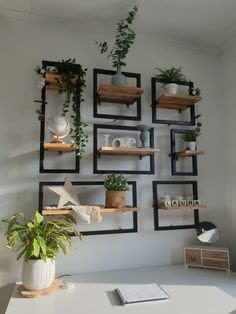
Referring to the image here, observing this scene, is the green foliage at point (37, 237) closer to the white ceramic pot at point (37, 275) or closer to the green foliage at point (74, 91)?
the white ceramic pot at point (37, 275)

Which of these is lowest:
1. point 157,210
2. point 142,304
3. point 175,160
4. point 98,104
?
point 142,304

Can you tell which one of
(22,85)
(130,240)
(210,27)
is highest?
(210,27)

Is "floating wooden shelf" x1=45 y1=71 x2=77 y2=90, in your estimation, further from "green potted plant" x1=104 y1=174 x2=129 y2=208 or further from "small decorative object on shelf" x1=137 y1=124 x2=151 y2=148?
"green potted plant" x1=104 y1=174 x2=129 y2=208

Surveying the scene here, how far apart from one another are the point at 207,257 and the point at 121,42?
1.67 meters

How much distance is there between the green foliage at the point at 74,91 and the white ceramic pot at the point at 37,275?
715mm

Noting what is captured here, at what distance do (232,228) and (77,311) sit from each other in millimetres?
1378

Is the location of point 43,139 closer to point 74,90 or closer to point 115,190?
point 74,90

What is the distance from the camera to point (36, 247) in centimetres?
135

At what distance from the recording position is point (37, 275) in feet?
4.53

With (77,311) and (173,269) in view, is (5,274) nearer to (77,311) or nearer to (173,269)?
(77,311)

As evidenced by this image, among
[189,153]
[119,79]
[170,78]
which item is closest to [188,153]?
[189,153]

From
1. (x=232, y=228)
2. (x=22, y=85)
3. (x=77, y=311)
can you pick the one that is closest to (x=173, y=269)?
(x=232, y=228)

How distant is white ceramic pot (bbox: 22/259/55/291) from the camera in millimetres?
1378

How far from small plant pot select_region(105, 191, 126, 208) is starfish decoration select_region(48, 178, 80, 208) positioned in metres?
0.21
